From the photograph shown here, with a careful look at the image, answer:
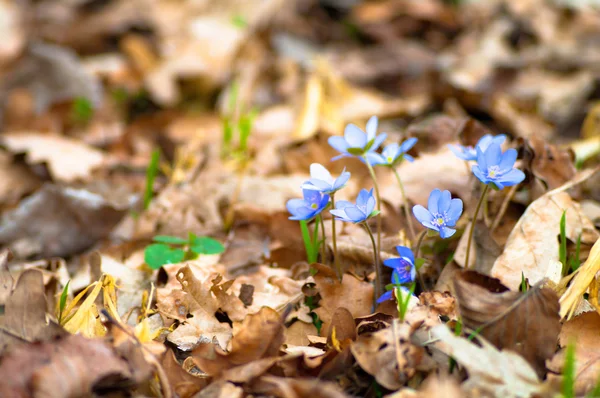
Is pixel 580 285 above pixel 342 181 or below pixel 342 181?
below

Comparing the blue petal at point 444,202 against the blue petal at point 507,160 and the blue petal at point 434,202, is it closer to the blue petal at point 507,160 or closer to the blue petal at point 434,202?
the blue petal at point 434,202

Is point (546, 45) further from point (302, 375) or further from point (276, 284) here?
point (302, 375)

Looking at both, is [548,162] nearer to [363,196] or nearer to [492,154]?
[492,154]

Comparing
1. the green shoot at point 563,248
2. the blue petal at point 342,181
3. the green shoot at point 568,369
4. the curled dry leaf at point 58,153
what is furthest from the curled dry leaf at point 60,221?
the green shoot at point 568,369

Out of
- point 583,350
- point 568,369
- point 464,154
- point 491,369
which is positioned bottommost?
point 583,350

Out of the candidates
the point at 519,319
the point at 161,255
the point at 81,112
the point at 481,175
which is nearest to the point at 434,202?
the point at 481,175

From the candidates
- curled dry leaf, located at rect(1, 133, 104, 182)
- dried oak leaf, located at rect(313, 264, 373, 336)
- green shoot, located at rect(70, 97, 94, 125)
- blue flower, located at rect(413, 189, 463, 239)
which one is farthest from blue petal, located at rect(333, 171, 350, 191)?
green shoot, located at rect(70, 97, 94, 125)

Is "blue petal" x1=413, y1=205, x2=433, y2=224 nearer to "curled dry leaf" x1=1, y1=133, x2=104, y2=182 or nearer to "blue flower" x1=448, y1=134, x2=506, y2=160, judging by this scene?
"blue flower" x1=448, y1=134, x2=506, y2=160
